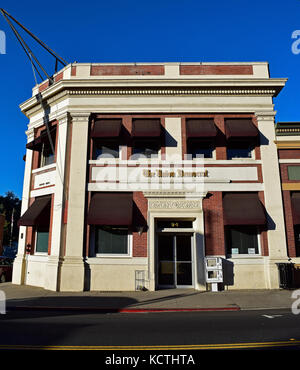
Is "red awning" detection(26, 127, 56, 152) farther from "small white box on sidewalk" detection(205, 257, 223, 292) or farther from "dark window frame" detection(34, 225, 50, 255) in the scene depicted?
"small white box on sidewalk" detection(205, 257, 223, 292)

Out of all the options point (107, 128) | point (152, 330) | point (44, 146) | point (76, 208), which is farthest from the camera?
point (44, 146)

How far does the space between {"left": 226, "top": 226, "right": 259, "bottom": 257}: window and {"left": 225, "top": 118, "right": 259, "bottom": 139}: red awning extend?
459 centimetres

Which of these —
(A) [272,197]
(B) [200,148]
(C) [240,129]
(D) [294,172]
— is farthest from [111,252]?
(D) [294,172]

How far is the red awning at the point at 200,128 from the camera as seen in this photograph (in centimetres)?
1433

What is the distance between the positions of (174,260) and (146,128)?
6.78 metres

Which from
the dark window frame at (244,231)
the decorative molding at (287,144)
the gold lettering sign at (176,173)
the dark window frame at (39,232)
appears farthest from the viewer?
the dark window frame at (39,232)

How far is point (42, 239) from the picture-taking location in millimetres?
15367

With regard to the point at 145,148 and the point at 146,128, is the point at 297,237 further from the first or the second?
the point at 146,128

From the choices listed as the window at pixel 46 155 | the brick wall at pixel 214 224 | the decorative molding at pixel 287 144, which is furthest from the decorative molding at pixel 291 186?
the window at pixel 46 155

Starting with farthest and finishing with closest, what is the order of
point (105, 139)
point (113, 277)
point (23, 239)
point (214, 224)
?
point (23, 239), point (105, 139), point (214, 224), point (113, 277)

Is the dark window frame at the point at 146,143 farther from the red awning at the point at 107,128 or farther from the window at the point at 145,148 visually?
the red awning at the point at 107,128

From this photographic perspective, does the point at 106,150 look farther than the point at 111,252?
Yes

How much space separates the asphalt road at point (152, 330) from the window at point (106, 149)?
26.8ft
